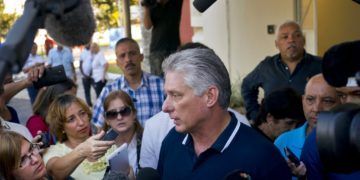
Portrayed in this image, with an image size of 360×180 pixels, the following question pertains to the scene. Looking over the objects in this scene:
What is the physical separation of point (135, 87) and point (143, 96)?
14 centimetres

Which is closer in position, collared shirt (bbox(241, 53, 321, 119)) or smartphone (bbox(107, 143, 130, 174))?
smartphone (bbox(107, 143, 130, 174))

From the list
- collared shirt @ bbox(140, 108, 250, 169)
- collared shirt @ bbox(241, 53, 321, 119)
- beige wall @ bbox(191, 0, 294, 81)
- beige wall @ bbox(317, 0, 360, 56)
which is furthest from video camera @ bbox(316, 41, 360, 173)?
beige wall @ bbox(191, 0, 294, 81)

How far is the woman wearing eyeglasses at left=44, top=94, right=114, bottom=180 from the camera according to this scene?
11.3ft

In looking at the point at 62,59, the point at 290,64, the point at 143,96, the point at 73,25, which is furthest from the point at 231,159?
the point at 62,59

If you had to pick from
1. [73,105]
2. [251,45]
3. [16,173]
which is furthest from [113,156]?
[251,45]

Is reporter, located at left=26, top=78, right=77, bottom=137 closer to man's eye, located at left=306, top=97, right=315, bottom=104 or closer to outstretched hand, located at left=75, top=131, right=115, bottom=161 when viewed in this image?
outstretched hand, located at left=75, top=131, right=115, bottom=161

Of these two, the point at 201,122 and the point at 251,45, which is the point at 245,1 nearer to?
the point at 251,45

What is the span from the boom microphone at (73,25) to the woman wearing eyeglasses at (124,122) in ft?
8.63

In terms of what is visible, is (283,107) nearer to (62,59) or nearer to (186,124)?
(186,124)

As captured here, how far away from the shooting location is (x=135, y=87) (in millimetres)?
5277

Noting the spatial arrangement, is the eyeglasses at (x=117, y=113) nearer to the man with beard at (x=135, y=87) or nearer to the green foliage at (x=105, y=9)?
the green foliage at (x=105, y=9)

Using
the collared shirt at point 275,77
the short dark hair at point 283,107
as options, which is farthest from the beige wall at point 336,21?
the short dark hair at point 283,107

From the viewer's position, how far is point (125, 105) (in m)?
4.19

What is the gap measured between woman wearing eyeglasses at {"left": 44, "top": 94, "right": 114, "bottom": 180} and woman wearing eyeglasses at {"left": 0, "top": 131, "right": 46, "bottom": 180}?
1.14 feet
